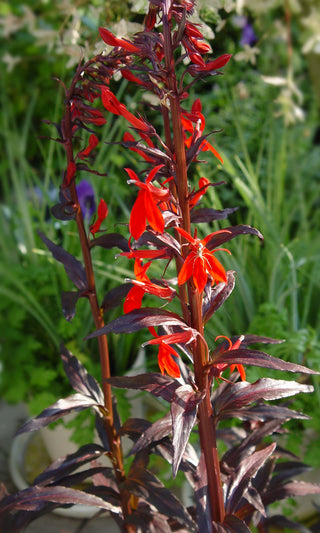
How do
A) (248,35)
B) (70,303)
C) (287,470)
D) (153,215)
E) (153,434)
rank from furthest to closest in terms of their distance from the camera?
(248,35) → (287,470) → (70,303) → (153,434) → (153,215)

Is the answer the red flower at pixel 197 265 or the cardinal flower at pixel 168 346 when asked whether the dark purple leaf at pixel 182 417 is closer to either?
the cardinal flower at pixel 168 346

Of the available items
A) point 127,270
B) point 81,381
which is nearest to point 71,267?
point 81,381

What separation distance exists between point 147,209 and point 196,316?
6.0 inches

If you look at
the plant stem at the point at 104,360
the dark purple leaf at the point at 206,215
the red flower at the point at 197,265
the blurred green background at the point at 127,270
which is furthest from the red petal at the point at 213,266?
the blurred green background at the point at 127,270

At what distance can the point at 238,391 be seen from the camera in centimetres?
68

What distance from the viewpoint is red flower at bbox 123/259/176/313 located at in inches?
22.7

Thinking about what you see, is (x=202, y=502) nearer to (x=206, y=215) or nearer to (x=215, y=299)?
(x=215, y=299)

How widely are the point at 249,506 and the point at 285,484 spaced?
82 mm

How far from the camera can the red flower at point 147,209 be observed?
516 millimetres

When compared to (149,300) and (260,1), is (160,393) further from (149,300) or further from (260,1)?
(260,1)

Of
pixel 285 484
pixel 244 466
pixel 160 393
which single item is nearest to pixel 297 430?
pixel 285 484

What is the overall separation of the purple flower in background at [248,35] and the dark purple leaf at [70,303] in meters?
1.10

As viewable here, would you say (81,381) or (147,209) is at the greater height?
(147,209)

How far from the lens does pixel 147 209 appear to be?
52 centimetres
